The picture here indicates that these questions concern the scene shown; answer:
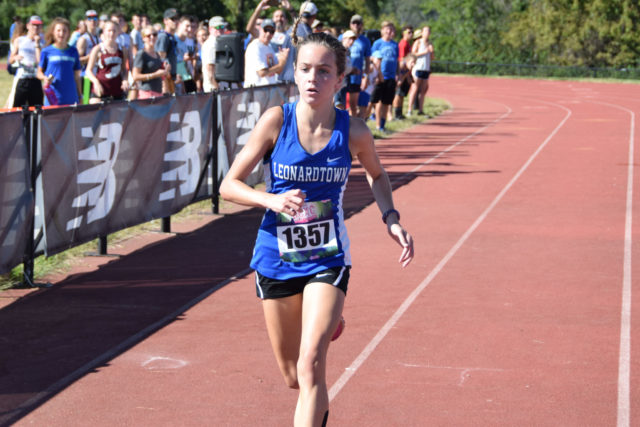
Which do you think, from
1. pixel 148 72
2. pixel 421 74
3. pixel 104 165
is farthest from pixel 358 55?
pixel 104 165

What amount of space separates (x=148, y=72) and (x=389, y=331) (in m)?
8.02

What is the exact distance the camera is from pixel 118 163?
29.8 ft

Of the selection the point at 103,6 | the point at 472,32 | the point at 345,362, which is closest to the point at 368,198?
the point at 345,362

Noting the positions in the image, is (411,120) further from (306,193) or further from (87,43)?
(306,193)

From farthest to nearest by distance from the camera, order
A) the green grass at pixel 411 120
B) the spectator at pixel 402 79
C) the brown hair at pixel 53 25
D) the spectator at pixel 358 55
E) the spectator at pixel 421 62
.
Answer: the spectator at pixel 402 79 < the spectator at pixel 421 62 < the green grass at pixel 411 120 < the spectator at pixel 358 55 < the brown hair at pixel 53 25

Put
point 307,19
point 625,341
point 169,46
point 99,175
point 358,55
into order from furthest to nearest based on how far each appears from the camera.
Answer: point 358,55, point 307,19, point 169,46, point 99,175, point 625,341

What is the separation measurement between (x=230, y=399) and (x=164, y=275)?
3305 mm

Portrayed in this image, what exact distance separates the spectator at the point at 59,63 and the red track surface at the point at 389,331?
3.12 meters

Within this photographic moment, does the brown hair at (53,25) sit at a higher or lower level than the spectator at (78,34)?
higher

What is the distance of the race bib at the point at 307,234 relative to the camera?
4.25 m

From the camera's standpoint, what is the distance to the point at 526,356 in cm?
636

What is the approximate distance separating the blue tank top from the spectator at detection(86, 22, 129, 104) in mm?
9529

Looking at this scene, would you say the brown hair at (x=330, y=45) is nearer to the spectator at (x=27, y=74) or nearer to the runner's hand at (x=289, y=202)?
the runner's hand at (x=289, y=202)

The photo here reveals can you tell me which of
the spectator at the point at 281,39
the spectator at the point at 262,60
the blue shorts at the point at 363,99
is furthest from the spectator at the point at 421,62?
the spectator at the point at 262,60
